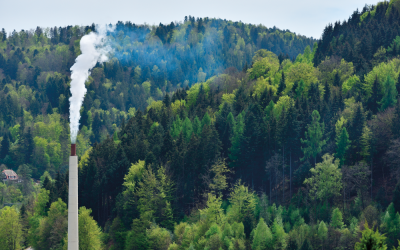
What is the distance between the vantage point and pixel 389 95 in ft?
304

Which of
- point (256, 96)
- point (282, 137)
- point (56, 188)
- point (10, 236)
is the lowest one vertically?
point (10, 236)

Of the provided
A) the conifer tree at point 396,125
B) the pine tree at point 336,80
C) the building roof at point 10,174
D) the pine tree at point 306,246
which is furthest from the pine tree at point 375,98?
the building roof at point 10,174

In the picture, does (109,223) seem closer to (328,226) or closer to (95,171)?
(95,171)

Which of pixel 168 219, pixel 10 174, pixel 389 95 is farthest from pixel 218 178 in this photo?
pixel 10 174

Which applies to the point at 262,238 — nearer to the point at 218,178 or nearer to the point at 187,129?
the point at 218,178

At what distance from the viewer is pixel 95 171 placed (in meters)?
96.2

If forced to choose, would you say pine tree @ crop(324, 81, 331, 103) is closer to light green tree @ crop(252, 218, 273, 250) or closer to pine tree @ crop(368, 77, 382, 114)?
pine tree @ crop(368, 77, 382, 114)

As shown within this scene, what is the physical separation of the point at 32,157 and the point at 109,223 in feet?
345

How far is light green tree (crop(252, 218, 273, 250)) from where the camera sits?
→ 6694cm

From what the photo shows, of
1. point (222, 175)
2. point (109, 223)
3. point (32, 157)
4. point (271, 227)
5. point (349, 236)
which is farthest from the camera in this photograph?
point (32, 157)

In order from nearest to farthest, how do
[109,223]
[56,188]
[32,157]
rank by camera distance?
[109,223] → [56,188] → [32,157]

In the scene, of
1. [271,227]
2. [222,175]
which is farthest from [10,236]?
[271,227]

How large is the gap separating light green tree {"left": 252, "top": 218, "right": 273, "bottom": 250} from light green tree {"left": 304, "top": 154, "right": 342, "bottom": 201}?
1147 centimetres

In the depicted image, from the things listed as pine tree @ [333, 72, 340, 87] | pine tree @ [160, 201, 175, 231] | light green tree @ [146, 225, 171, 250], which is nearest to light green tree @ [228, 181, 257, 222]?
light green tree @ [146, 225, 171, 250]
